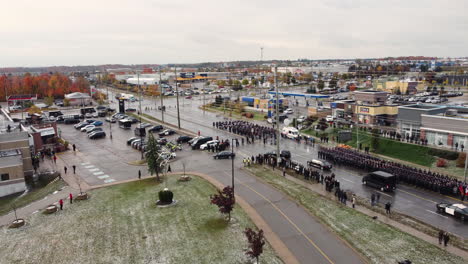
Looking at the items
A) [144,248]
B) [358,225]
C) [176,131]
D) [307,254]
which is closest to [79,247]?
[144,248]

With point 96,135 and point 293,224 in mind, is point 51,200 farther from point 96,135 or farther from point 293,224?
point 96,135

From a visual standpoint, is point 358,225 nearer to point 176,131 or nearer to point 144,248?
point 144,248

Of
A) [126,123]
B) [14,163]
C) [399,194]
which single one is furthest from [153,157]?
[126,123]

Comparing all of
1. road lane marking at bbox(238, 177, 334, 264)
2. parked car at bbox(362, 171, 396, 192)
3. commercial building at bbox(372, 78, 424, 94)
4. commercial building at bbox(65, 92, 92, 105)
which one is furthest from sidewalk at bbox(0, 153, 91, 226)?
commercial building at bbox(372, 78, 424, 94)

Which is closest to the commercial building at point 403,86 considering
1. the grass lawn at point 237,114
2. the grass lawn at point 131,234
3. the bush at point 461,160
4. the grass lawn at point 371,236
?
the grass lawn at point 237,114

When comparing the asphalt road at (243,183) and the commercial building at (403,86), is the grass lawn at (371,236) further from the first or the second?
the commercial building at (403,86)
